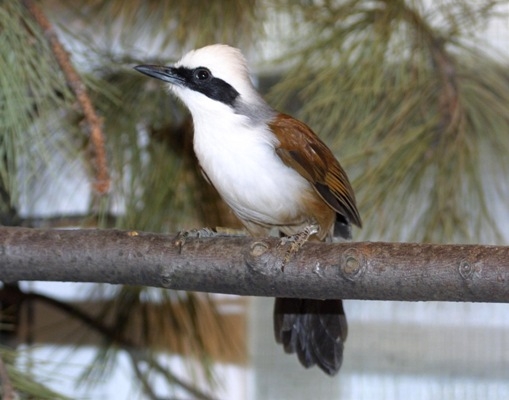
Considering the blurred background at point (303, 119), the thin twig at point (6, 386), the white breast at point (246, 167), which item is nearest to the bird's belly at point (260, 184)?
the white breast at point (246, 167)

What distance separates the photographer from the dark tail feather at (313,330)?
119cm

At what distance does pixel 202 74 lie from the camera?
125 centimetres

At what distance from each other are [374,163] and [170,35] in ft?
1.49

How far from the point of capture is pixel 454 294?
868mm

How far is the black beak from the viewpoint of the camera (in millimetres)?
1199

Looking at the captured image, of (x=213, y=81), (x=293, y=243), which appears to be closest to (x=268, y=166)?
(x=213, y=81)

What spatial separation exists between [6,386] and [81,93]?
41cm

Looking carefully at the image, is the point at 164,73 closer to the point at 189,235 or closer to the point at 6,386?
the point at 189,235

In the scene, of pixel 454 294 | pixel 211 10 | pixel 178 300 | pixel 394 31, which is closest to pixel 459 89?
pixel 394 31

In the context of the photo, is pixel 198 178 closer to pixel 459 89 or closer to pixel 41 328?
pixel 459 89

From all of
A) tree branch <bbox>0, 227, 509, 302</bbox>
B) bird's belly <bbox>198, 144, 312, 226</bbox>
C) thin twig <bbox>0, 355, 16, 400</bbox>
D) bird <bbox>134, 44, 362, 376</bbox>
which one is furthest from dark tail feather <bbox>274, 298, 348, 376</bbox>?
thin twig <bbox>0, 355, 16, 400</bbox>

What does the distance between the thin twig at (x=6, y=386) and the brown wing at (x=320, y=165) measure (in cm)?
46

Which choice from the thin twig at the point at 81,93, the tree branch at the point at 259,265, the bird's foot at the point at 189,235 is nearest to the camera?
the tree branch at the point at 259,265

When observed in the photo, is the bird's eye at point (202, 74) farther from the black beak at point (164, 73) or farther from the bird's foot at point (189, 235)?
the bird's foot at point (189, 235)
